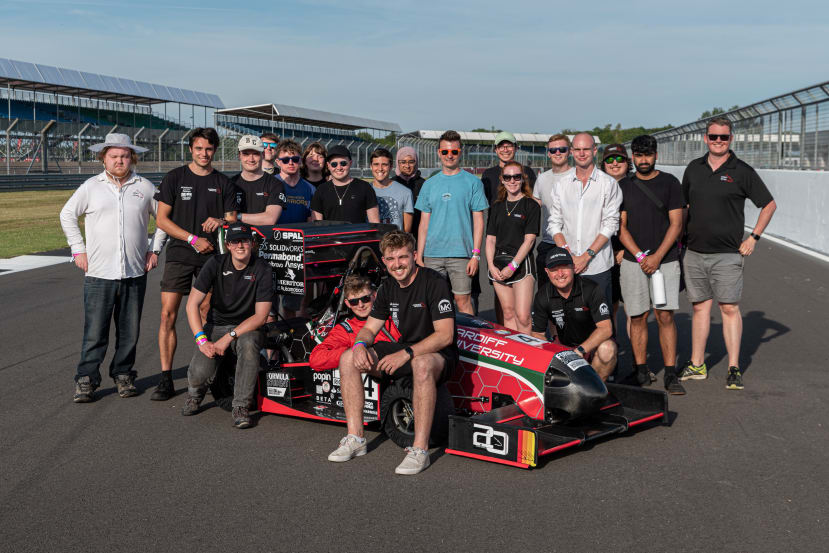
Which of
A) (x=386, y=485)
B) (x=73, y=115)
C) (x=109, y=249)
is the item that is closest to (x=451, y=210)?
(x=109, y=249)

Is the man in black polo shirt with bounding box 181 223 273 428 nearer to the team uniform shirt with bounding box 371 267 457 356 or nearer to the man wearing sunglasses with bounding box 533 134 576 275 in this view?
the team uniform shirt with bounding box 371 267 457 356

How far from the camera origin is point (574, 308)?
6.21m

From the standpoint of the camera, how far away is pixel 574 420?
537 centimetres

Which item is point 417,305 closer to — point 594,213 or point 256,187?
point 594,213

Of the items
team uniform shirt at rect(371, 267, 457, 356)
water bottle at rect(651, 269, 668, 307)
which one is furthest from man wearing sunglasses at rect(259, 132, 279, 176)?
water bottle at rect(651, 269, 668, 307)

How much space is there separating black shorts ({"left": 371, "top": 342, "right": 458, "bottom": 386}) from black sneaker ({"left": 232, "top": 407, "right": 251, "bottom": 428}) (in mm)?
1145

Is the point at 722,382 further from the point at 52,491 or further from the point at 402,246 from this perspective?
the point at 52,491

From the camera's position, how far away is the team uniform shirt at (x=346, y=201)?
7332mm

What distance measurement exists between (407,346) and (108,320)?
2.86m

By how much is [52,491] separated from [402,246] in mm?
2510

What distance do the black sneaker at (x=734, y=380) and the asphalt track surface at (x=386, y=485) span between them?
81 millimetres

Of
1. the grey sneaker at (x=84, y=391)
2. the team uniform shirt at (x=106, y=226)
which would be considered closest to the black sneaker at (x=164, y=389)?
the grey sneaker at (x=84, y=391)

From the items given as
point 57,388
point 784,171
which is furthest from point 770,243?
point 57,388

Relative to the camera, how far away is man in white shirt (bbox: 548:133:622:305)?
21.9 feet
